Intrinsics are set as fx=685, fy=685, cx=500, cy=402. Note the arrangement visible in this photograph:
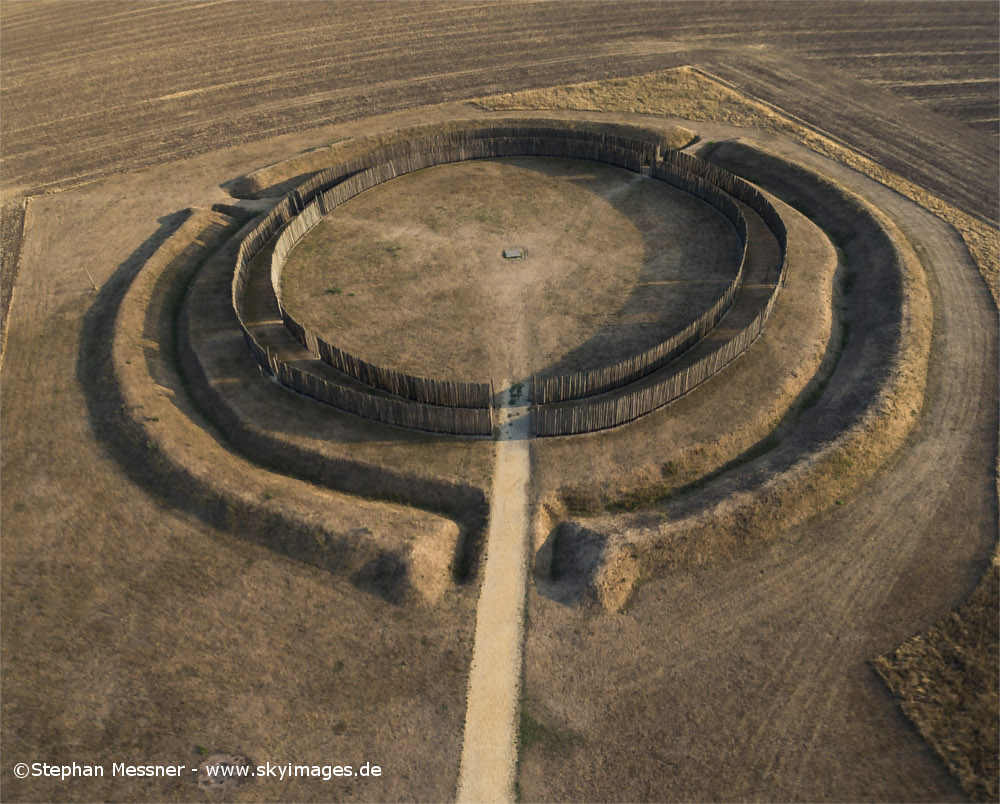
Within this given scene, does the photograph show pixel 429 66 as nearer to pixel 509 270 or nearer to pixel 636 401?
pixel 509 270

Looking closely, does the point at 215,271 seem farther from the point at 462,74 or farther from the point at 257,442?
the point at 462,74

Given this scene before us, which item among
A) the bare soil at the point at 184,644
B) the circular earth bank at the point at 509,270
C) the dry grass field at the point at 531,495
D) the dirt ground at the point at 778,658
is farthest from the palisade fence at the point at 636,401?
the bare soil at the point at 184,644

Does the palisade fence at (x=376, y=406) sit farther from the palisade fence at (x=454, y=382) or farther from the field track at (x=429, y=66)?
the field track at (x=429, y=66)

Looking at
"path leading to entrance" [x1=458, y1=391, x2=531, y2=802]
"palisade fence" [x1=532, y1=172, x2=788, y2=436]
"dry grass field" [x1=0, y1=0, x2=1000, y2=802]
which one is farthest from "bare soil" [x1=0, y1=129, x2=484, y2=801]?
"palisade fence" [x1=532, y1=172, x2=788, y2=436]

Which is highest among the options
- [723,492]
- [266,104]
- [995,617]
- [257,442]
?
→ [266,104]

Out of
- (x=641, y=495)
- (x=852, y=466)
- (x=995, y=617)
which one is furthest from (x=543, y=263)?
(x=995, y=617)
